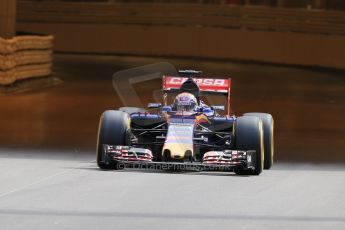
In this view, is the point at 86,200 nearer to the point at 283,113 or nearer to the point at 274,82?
the point at 283,113

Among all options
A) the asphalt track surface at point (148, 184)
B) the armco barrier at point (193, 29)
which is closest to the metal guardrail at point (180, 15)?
the armco barrier at point (193, 29)

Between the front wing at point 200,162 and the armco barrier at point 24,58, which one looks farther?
the armco barrier at point 24,58

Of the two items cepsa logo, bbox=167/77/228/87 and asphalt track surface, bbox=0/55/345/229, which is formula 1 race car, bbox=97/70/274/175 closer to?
asphalt track surface, bbox=0/55/345/229

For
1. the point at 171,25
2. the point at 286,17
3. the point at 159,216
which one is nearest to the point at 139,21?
the point at 171,25

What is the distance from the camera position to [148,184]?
561 inches

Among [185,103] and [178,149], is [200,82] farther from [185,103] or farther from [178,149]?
[178,149]

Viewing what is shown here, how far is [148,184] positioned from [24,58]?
18.0m

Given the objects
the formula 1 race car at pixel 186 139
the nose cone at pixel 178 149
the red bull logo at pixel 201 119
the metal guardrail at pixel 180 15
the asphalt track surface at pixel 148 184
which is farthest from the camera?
the metal guardrail at pixel 180 15

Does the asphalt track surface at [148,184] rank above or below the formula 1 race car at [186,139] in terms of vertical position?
below

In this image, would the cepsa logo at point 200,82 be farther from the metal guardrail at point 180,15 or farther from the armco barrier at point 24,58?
the metal guardrail at point 180,15

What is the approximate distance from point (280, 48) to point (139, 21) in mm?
7383

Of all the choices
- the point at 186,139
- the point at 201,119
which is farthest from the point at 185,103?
the point at 186,139

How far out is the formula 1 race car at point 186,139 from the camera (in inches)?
584

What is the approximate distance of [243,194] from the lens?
13.5 meters
